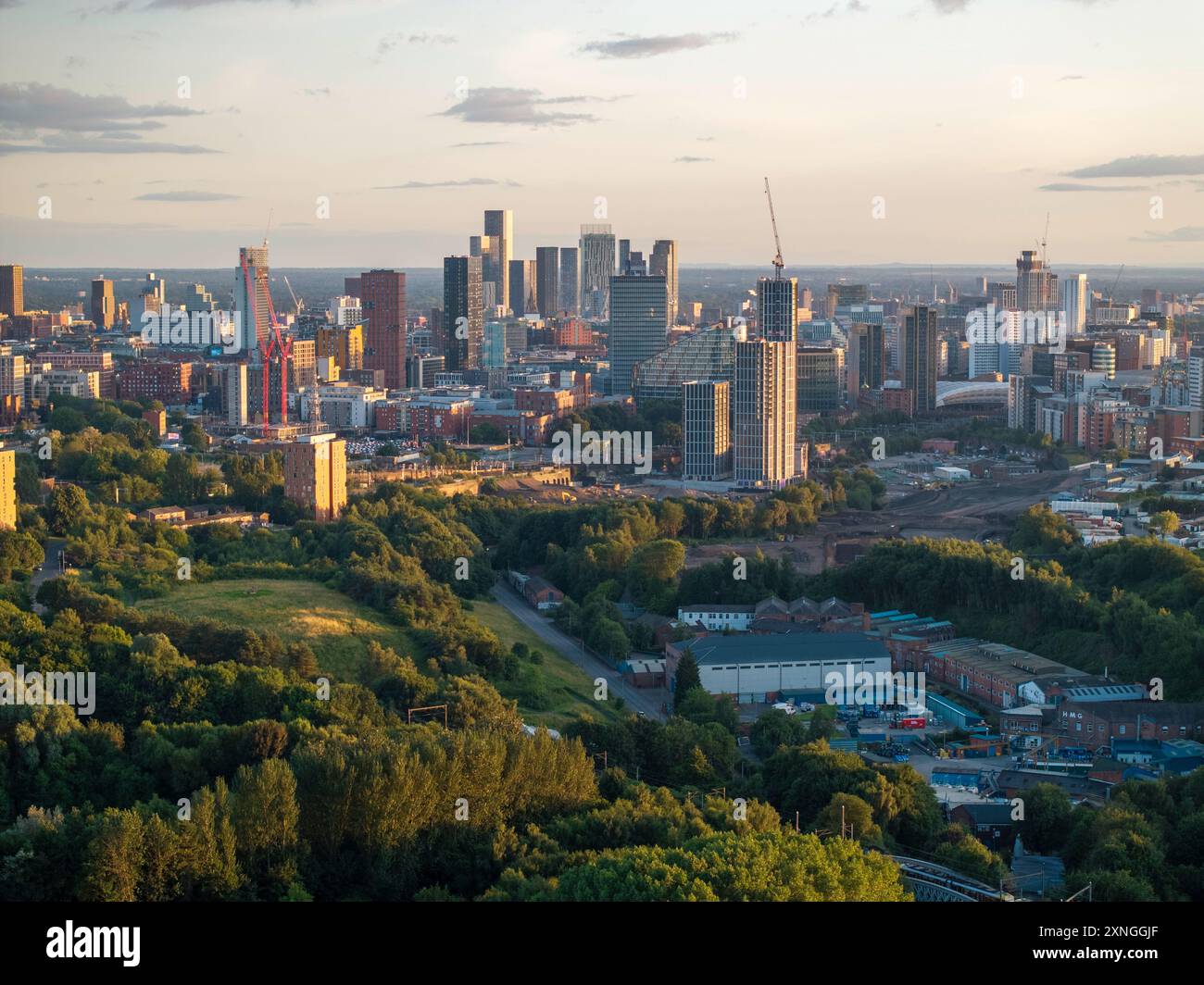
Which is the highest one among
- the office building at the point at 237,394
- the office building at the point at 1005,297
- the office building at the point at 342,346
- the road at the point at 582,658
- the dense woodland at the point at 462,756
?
the office building at the point at 1005,297

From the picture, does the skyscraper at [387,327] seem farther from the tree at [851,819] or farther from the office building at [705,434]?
the tree at [851,819]

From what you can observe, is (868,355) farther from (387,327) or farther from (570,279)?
(570,279)

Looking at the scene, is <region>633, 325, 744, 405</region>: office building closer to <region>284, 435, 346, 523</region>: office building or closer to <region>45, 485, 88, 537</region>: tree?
<region>284, 435, 346, 523</region>: office building

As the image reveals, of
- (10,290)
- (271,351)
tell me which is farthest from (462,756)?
(10,290)

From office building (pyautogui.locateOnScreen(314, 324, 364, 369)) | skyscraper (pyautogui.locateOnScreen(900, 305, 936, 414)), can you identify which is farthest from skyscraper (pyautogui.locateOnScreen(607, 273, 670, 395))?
office building (pyautogui.locateOnScreen(314, 324, 364, 369))

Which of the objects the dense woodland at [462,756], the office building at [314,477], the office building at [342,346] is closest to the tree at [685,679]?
the dense woodland at [462,756]
